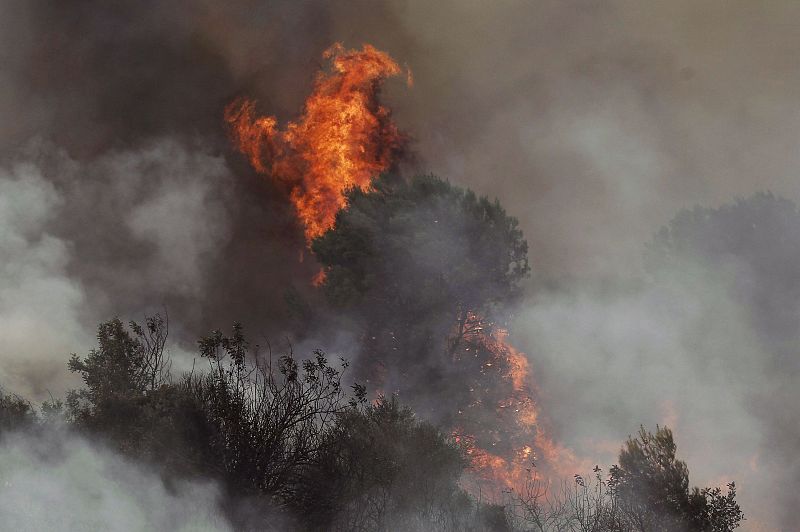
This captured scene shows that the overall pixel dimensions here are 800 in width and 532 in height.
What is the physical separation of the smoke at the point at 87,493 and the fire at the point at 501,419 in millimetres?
14522

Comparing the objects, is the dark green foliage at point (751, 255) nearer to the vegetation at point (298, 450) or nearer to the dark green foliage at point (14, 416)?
the vegetation at point (298, 450)

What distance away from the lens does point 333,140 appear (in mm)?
33625

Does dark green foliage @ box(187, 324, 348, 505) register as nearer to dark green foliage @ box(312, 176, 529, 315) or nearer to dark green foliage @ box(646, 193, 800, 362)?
dark green foliage @ box(312, 176, 529, 315)

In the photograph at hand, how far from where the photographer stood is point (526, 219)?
126ft

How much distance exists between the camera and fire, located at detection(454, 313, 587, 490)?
2527 cm

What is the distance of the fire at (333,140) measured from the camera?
108 ft

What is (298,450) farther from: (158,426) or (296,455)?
(158,426)

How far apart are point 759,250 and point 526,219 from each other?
11401 mm

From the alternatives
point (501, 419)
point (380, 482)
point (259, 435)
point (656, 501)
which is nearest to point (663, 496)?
point (656, 501)

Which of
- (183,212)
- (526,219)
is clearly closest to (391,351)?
(526,219)

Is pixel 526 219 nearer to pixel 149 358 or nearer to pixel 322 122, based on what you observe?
pixel 322 122

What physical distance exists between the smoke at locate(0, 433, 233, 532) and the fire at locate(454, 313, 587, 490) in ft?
47.6

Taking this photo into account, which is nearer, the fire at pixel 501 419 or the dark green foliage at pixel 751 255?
the fire at pixel 501 419

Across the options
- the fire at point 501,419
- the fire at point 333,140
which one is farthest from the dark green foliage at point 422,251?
the fire at point 333,140
